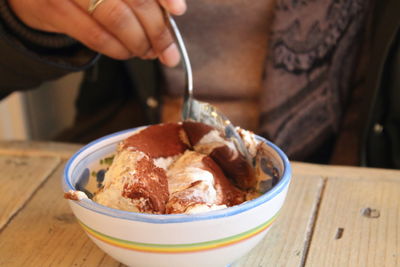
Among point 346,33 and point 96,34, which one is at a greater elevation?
point 96,34

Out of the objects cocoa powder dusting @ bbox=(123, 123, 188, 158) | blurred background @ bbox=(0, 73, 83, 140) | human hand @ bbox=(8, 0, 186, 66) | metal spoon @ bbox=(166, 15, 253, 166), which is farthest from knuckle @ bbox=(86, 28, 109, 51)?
blurred background @ bbox=(0, 73, 83, 140)

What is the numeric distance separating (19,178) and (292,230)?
1.23ft

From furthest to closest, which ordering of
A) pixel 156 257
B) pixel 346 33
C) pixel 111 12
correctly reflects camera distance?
pixel 346 33 → pixel 111 12 → pixel 156 257

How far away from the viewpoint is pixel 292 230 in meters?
0.58

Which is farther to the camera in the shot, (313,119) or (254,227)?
(313,119)

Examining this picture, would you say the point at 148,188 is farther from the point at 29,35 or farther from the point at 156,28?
the point at 29,35

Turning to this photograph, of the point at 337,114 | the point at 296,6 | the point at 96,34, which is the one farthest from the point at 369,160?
the point at 96,34

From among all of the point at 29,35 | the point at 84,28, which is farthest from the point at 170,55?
the point at 29,35

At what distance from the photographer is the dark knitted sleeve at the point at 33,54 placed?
77 centimetres

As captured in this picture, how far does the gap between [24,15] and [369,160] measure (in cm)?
66

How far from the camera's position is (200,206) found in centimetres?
45

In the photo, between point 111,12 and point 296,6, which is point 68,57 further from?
point 296,6

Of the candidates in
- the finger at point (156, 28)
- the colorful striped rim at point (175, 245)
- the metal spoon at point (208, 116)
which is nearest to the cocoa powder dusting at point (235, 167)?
the metal spoon at point (208, 116)

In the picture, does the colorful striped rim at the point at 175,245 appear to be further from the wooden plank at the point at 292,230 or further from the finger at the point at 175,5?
the finger at the point at 175,5
